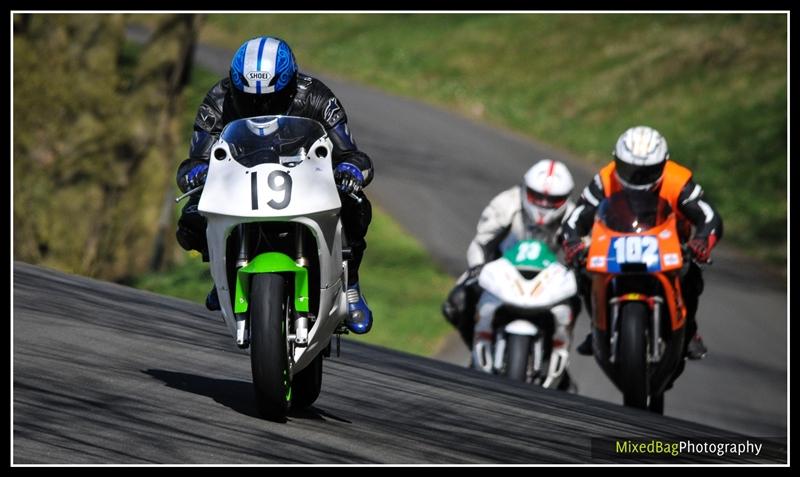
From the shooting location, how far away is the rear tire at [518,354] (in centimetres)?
1198

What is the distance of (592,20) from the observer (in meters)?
44.2

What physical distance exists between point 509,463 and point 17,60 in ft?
48.0

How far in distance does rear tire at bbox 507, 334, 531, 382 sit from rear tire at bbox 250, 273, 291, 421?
498cm

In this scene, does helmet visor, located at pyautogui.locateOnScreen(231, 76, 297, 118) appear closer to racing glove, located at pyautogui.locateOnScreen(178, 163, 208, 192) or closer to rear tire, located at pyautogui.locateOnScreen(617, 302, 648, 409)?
racing glove, located at pyautogui.locateOnScreen(178, 163, 208, 192)

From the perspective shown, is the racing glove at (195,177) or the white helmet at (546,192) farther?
the white helmet at (546,192)

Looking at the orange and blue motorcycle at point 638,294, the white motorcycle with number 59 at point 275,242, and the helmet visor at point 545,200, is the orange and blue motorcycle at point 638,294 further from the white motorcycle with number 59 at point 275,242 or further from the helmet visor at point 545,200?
the white motorcycle with number 59 at point 275,242

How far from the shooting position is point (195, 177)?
7645mm

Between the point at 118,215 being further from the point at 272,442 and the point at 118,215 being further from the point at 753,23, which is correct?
the point at 753,23

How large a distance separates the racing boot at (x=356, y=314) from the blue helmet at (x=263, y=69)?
1081mm

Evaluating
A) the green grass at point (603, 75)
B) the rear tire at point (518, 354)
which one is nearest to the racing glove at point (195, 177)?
the rear tire at point (518, 354)

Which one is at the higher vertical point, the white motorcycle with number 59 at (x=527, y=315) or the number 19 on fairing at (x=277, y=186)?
the number 19 on fairing at (x=277, y=186)

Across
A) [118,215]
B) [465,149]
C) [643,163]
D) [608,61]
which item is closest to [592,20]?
[608,61]

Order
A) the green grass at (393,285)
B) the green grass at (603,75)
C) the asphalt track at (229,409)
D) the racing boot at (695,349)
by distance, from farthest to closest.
→ the green grass at (603,75), the green grass at (393,285), the racing boot at (695,349), the asphalt track at (229,409)

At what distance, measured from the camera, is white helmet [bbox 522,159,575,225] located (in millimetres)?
12688
